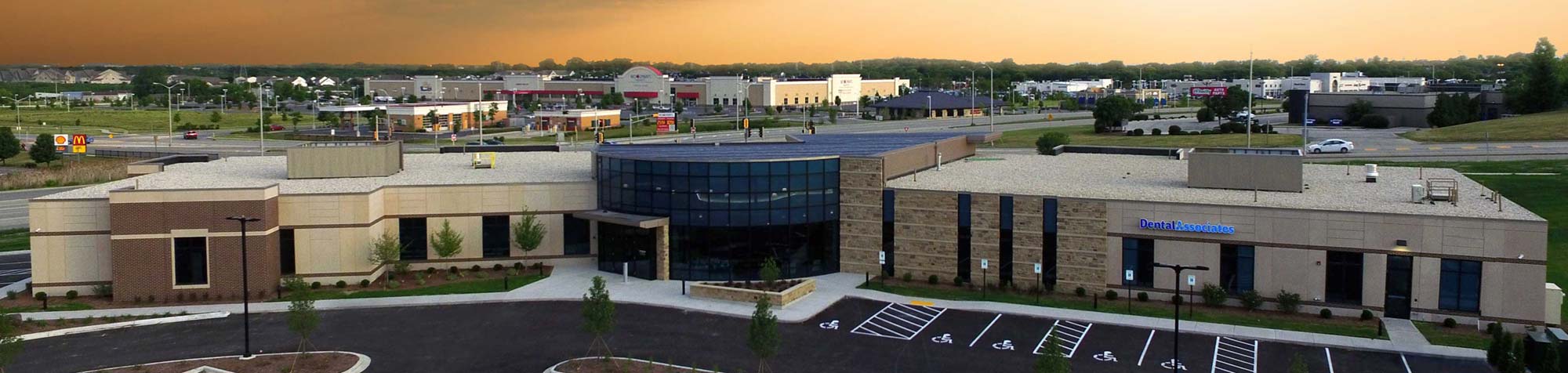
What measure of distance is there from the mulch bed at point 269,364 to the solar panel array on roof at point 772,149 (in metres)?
16.1

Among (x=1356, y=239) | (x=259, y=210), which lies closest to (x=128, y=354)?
(x=259, y=210)

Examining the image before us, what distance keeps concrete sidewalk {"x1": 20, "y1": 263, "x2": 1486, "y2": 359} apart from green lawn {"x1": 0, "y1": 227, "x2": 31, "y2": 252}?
1866 centimetres

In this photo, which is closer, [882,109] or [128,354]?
[128,354]

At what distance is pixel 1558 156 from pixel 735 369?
68.7 m

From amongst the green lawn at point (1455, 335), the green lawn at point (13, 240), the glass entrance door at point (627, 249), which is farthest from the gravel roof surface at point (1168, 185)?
the green lawn at point (13, 240)

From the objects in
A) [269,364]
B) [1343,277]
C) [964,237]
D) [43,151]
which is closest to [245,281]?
[269,364]

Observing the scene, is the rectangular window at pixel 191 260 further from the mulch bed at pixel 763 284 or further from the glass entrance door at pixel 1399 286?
the glass entrance door at pixel 1399 286

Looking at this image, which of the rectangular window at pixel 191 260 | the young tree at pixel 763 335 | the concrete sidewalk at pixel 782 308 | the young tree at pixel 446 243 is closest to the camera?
the young tree at pixel 763 335

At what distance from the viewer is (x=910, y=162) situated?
51.6 metres

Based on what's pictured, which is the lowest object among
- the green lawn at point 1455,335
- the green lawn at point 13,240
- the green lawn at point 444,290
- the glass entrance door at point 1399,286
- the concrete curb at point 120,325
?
the concrete curb at point 120,325

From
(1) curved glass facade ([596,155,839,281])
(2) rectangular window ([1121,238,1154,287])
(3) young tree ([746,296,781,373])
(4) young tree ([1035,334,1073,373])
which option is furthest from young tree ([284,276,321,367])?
(2) rectangular window ([1121,238,1154,287])

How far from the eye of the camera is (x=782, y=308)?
1561 inches

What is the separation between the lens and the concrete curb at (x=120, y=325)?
3588 centimetres

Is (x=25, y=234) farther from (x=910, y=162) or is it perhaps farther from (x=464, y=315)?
(x=910, y=162)
